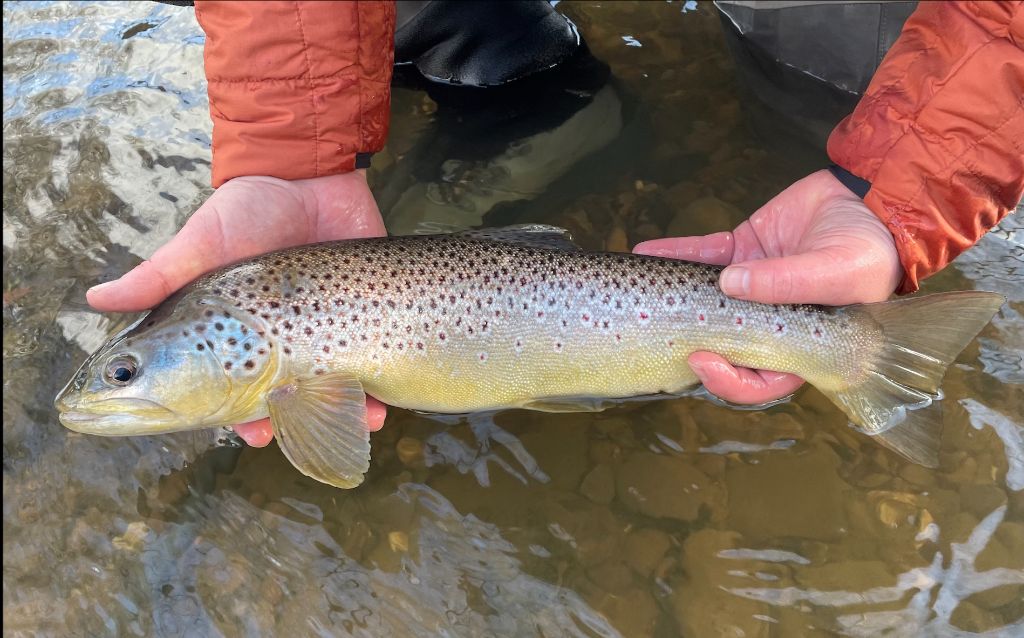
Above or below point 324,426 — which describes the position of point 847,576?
below

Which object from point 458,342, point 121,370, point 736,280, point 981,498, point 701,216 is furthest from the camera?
point 701,216

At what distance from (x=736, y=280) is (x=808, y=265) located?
0.26 metres

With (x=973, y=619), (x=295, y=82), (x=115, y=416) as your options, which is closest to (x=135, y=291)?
(x=115, y=416)

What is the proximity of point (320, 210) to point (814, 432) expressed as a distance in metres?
2.44

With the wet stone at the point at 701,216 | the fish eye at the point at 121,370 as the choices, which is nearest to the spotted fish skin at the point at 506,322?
the fish eye at the point at 121,370

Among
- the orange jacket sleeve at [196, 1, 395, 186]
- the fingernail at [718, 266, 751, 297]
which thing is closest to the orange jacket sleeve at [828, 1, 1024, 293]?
the fingernail at [718, 266, 751, 297]

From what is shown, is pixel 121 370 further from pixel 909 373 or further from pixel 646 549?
pixel 909 373

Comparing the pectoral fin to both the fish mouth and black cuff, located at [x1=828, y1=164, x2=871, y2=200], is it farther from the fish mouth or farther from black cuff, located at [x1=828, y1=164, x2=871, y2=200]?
black cuff, located at [x1=828, y1=164, x2=871, y2=200]

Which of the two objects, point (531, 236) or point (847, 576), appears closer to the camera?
point (847, 576)

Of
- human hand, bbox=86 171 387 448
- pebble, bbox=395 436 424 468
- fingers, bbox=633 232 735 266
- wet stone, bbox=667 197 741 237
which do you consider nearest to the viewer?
human hand, bbox=86 171 387 448

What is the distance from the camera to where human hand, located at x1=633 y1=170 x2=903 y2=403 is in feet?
9.15

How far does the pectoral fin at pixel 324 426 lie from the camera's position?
2787mm

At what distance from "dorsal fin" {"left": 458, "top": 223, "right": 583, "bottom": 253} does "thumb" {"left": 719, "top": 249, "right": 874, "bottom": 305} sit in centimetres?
69

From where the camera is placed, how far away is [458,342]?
2.94 meters
